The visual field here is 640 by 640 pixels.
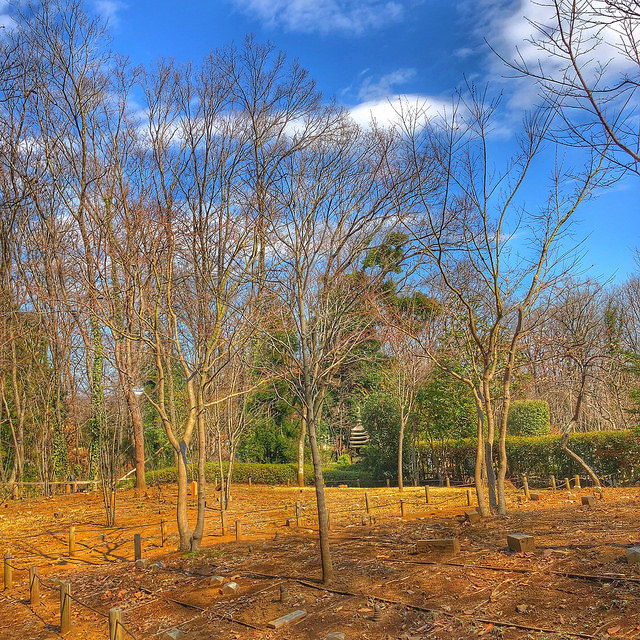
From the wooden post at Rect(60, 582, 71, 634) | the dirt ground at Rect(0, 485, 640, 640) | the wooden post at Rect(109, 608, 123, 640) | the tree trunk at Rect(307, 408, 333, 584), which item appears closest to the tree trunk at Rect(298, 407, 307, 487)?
the dirt ground at Rect(0, 485, 640, 640)

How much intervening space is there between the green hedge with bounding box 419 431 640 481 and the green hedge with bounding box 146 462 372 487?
4.61 meters

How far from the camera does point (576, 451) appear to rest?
14.5 meters

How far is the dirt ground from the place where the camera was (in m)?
4.75

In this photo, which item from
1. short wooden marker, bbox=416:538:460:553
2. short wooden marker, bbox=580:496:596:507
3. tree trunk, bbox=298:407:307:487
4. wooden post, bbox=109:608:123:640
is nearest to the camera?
wooden post, bbox=109:608:123:640

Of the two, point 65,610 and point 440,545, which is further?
point 440,545

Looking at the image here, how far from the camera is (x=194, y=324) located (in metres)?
10.8

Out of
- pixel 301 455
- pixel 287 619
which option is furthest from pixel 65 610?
pixel 301 455

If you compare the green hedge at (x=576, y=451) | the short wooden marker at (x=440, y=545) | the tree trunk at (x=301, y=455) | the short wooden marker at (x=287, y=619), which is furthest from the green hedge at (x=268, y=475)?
the short wooden marker at (x=287, y=619)

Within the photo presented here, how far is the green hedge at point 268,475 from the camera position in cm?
1972

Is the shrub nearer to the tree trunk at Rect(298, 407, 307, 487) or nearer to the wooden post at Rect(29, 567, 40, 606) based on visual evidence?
the tree trunk at Rect(298, 407, 307, 487)

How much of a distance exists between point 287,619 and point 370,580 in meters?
1.19

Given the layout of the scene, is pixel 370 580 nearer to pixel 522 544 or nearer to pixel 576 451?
pixel 522 544

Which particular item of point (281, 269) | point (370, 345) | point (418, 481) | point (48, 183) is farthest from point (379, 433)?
point (48, 183)

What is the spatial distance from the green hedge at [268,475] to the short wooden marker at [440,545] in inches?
507
